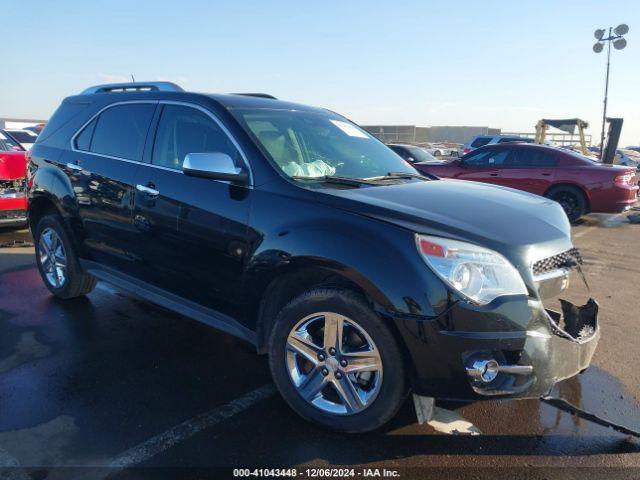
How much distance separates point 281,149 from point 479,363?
1.81 m

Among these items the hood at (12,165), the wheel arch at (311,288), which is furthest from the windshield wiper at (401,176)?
the hood at (12,165)

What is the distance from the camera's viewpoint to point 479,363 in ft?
7.91

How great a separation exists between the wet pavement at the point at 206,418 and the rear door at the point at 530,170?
21.9ft

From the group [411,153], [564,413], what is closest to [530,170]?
[411,153]

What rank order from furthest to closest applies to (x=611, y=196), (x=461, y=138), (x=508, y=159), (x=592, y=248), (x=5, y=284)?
(x=461, y=138)
(x=508, y=159)
(x=611, y=196)
(x=592, y=248)
(x=5, y=284)

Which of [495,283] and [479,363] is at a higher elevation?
[495,283]

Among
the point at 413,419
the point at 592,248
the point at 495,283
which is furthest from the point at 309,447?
the point at 592,248

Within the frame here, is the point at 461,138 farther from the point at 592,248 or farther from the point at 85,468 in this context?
the point at 85,468

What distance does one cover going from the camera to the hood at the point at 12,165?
7.55 m

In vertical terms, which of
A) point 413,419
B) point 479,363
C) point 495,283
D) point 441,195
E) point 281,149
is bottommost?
point 413,419

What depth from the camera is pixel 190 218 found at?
3.28 meters

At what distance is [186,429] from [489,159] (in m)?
9.78

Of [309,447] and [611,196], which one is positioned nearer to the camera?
[309,447]

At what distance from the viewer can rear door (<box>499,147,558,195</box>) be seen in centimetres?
1046
